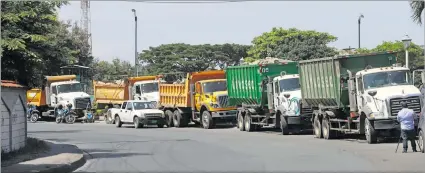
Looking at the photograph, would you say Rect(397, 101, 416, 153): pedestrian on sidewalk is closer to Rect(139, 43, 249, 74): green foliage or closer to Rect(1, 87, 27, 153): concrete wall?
Rect(1, 87, 27, 153): concrete wall

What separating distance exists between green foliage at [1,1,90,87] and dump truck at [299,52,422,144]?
947 centimetres

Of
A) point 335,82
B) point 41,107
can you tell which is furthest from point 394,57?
point 41,107

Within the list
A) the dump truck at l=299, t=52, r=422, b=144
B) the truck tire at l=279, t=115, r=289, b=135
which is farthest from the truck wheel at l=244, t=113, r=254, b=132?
the dump truck at l=299, t=52, r=422, b=144

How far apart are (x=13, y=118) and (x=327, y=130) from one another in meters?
12.0

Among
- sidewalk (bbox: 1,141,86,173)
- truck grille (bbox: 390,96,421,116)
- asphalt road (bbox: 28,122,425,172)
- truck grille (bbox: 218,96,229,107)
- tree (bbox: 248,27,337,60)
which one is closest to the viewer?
sidewalk (bbox: 1,141,86,173)

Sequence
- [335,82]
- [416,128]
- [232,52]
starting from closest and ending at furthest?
[416,128] → [335,82] → [232,52]

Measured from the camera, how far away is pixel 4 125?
16.4 m

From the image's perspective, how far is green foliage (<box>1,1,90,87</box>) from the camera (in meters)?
19.6

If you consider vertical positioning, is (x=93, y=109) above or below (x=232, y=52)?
below

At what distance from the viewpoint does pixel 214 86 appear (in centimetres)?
3481

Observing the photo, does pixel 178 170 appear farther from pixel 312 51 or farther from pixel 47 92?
pixel 312 51

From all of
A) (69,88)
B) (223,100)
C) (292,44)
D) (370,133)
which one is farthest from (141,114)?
(292,44)

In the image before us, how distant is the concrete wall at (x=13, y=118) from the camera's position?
16375 millimetres

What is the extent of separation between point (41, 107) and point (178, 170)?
38.5m
